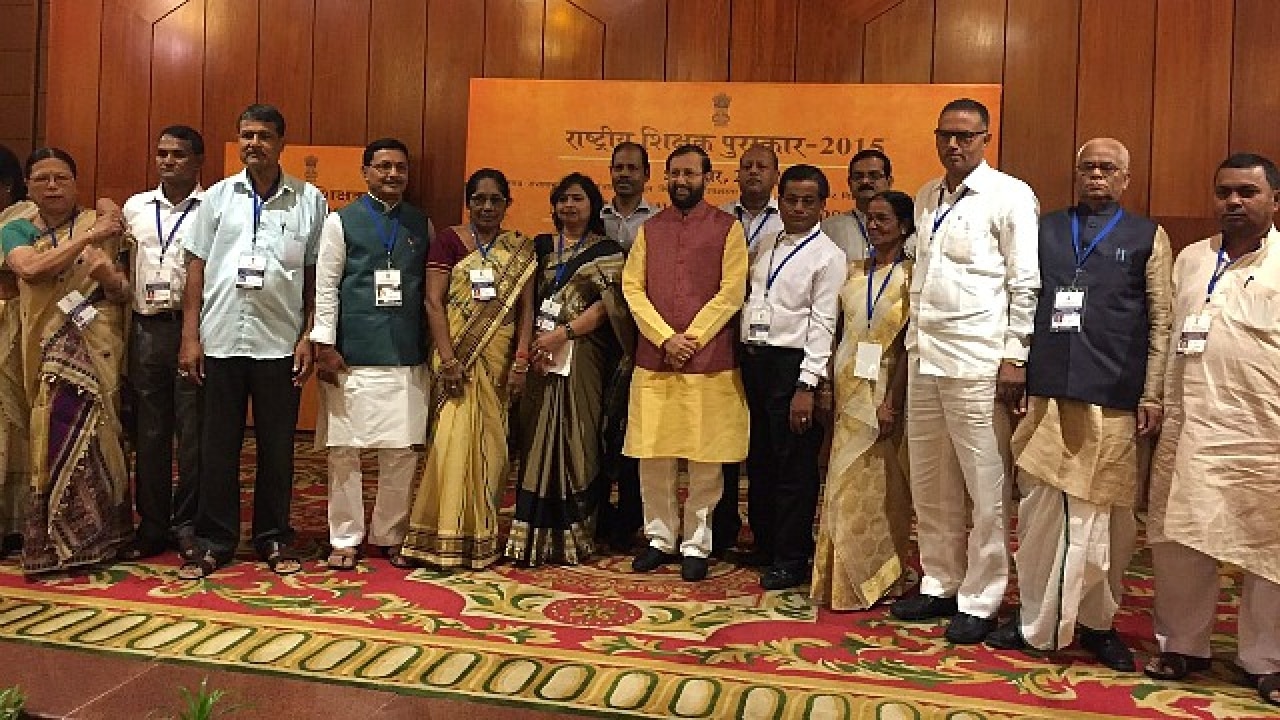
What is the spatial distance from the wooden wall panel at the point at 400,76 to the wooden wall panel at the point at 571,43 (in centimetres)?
85

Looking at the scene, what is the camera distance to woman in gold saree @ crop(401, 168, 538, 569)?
380cm

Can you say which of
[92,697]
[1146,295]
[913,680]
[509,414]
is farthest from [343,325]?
[1146,295]

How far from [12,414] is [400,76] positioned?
352cm

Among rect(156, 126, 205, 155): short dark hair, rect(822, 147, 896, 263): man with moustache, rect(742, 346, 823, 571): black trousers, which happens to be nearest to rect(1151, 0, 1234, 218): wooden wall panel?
rect(822, 147, 896, 263): man with moustache

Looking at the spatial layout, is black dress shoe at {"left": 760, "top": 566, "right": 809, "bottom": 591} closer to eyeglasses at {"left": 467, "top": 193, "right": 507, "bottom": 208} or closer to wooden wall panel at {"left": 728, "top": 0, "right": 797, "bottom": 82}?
eyeglasses at {"left": 467, "top": 193, "right": 507, "bottom": 208}

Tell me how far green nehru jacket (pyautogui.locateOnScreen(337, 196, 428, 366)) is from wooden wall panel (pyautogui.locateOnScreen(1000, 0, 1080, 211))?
366cm

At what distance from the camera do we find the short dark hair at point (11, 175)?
396 centimetres

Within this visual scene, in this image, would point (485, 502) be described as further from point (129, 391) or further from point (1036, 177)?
point (1036, 177)

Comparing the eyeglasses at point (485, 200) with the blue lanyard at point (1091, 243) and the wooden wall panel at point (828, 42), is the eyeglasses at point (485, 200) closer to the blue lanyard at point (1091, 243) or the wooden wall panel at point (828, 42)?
the blue lanyard at point (1091, 243)

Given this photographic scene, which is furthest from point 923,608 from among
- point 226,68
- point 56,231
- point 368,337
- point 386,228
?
point 226,68

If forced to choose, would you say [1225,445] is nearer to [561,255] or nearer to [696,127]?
[561,255]

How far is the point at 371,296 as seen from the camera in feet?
12.3

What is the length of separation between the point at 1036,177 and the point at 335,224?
13.1 feet

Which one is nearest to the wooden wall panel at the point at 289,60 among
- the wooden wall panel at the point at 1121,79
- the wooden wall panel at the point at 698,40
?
the wooden wall panel at the point at 698,40
